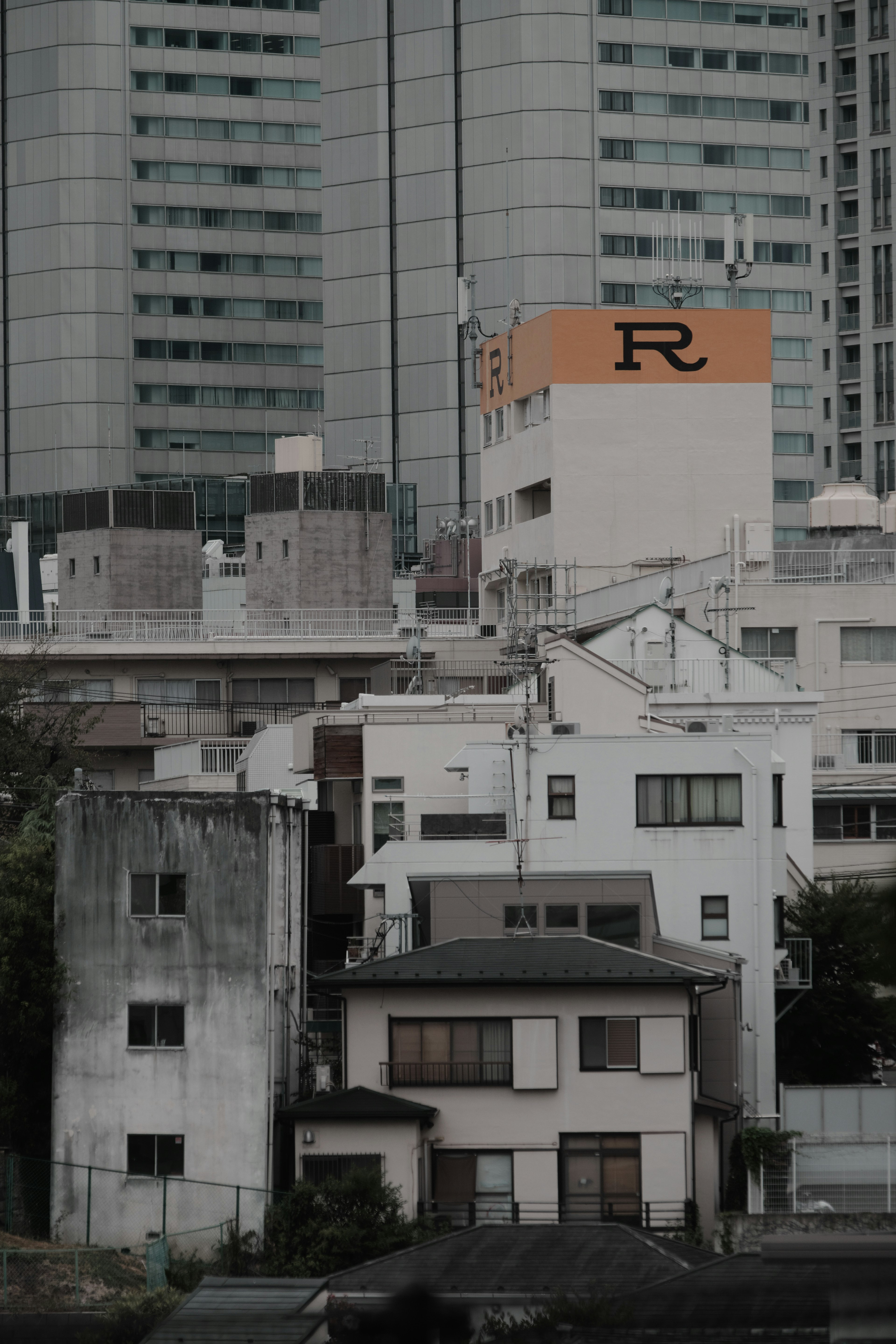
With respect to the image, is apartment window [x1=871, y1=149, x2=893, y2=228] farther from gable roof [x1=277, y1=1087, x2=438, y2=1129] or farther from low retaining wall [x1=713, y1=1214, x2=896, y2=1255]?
low retaining wall [x1=713, y1=1214, x2=896, y2=1255]

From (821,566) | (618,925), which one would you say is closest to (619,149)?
(821,566)

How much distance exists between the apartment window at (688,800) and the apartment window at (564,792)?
1.35m

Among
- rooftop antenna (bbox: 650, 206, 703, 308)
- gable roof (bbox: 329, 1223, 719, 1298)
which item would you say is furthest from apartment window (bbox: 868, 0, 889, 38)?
gable roof (bbox: 329, 1223, 719, 1298)

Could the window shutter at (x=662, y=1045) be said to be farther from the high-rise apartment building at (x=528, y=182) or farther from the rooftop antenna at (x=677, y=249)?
the high-rise apartment building at (x=528, y=182)

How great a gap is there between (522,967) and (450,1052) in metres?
1.93

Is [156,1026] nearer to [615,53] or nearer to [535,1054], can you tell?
[535,1054]

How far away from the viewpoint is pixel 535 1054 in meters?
36.3

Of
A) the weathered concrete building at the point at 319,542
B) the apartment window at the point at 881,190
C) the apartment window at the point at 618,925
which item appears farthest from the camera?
the apartment window at the point at 881,190

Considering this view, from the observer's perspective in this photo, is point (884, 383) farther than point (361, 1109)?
Yes

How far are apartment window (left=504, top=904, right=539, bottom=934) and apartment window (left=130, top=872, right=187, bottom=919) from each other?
22.4 feet

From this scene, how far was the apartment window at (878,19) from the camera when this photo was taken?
136 m

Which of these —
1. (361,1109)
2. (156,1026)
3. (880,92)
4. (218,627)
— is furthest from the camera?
(880,92)

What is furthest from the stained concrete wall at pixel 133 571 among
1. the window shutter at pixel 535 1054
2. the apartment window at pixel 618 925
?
the window shutter at pixel 535 1054

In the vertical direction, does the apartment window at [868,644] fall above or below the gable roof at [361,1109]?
above
